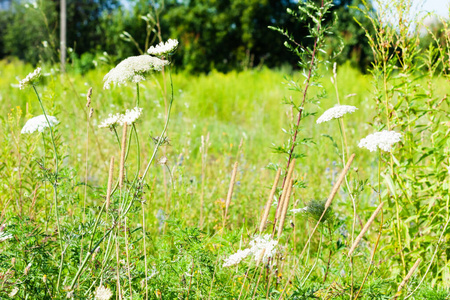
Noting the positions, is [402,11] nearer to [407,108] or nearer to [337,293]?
[407,108]

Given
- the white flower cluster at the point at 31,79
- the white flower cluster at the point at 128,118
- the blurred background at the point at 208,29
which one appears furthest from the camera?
the blurred background at the point at 208,29

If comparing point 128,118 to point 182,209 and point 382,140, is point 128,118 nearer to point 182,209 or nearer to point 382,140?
point 382,140

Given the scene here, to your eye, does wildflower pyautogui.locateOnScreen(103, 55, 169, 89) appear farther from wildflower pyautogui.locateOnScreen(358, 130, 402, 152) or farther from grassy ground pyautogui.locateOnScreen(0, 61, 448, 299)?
wildflower pyautogui.locateOnScreen(358, 130, 402, 152)

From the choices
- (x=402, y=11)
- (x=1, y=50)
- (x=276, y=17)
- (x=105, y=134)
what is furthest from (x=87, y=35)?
(x=402, y=11)

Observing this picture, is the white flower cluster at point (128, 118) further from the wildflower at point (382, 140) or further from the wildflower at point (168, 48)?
the wildflower at point (382, 140)

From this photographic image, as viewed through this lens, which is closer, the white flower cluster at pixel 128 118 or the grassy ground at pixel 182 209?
the white flower cluster at pixel 128 118

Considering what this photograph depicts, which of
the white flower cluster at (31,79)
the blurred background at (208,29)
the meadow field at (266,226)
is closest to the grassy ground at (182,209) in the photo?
the meadow field at (266,226)

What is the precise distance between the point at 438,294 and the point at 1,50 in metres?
28.4

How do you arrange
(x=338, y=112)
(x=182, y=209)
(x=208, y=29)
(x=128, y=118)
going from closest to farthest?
(x=128, y=118) → (x=338, y=112) → (x=182, y=209) → (x=208, y=29)

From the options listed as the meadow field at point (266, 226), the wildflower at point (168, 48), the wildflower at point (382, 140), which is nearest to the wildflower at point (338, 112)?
the meadow field at point (266, 226)

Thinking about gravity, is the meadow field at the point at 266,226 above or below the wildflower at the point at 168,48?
below

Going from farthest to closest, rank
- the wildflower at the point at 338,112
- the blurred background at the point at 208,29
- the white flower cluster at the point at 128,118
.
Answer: the blurred background at the point at 208,29
the wildflower at the point at 338,112
the white flower cluster at the point at 128,118

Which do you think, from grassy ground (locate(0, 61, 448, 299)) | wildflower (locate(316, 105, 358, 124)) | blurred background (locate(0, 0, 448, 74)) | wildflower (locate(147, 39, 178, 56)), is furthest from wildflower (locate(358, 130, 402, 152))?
blurred background (locate(0, 0, 448, 74))

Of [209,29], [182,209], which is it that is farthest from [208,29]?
[182,209]
